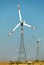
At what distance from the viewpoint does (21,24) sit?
81.4 meters

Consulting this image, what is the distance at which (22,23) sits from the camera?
81.9 meters

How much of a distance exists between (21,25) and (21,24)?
1.72 feet

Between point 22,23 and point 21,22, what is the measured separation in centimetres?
86

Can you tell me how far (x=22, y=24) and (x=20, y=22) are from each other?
2.00m

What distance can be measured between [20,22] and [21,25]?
7.63ft

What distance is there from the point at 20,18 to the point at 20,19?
369 mm

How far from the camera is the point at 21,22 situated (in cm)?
8262

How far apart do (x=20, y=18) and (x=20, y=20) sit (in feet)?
2.42

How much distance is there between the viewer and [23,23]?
267ft

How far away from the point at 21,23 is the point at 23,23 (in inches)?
34.9

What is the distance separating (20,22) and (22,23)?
1354mm

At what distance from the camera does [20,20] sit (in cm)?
8306

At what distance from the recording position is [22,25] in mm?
80812

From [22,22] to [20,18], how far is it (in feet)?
4.25
